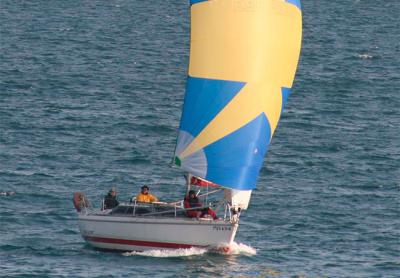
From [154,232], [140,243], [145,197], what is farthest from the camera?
[145,197]

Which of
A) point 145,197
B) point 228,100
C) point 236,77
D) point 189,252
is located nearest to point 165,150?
point 145,197

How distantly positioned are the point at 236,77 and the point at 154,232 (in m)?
7.10

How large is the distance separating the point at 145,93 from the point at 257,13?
49.2 metres

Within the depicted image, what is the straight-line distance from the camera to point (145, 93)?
107 meters

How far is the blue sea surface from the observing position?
5922 cm

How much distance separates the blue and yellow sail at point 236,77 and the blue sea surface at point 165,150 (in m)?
4.10

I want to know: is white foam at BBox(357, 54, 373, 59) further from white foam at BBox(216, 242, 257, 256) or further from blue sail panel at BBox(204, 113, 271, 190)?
blue sail panel at BBox(204, 113, 271, 190)

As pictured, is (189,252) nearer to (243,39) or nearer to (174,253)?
(174,253)

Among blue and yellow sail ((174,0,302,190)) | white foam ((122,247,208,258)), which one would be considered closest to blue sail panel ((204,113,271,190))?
blue and yellow sail ((174,0,302,190))

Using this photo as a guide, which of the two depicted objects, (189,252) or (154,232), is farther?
(154,232)

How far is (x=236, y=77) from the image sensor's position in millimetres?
58406

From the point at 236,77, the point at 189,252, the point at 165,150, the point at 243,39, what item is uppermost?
the point at 243,39

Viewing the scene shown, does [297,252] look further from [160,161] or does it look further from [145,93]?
[145,93]

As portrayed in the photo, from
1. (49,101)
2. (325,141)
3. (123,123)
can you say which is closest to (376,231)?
(325,141)
